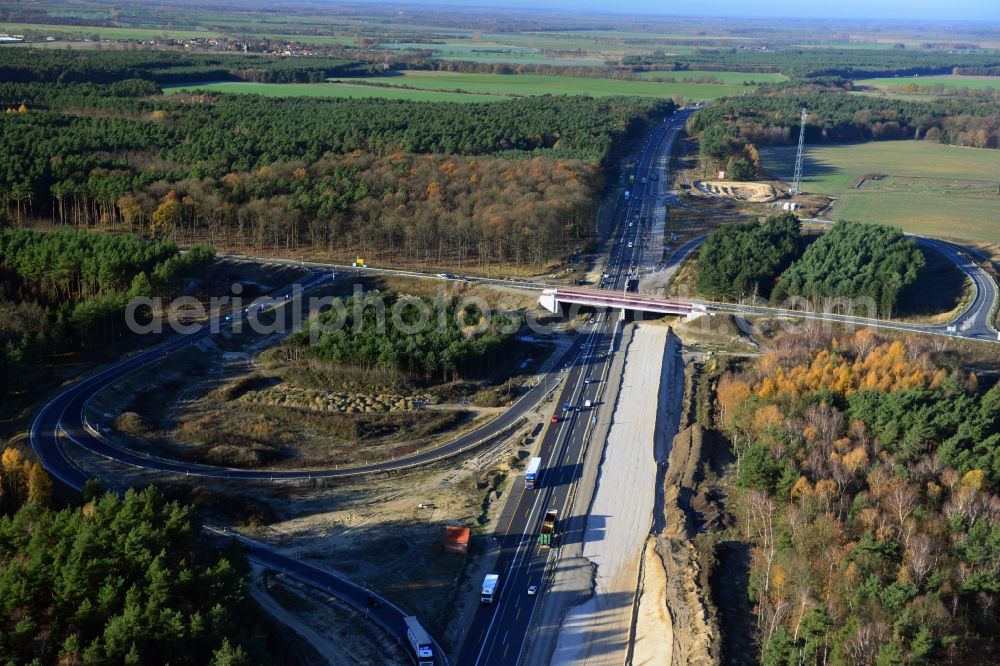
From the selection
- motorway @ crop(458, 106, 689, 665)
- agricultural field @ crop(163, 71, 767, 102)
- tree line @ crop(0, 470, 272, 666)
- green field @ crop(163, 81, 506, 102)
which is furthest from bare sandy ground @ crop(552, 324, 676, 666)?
agricultural field @ crop(163, 71, 767, 102)

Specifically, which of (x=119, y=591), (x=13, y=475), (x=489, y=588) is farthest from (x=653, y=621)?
(x=13, y=475)

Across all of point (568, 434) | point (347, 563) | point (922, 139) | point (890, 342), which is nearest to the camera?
point (347, 563)

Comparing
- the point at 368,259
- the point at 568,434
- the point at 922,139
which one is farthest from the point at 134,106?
the point at 922,139

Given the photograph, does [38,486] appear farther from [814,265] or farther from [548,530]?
[814,265]

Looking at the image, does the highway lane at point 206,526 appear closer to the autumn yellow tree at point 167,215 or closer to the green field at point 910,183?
the autumn yellow tree at point 167,215

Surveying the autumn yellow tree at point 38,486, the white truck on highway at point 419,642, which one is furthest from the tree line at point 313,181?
the white truck on highway at point 419,642

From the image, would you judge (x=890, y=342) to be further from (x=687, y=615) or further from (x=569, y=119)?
(x=569, y=119)
